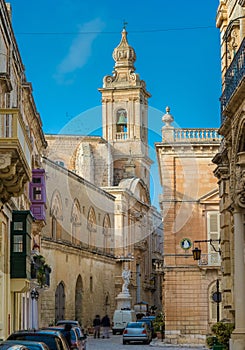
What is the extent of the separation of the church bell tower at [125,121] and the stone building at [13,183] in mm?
44681

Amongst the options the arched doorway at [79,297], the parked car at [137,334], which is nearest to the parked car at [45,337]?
the parked car at [137,334]

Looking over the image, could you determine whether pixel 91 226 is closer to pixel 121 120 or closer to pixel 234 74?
pixel 121 120

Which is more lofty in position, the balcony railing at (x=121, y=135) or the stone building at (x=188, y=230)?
the balcony railing at (x=121, y=135)

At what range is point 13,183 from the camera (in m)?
19.2

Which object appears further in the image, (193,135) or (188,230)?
(193,135)

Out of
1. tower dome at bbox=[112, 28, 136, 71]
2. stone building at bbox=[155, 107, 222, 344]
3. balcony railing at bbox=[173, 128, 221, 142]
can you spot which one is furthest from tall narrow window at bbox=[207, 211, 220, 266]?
tower dome at bbox=[112, 28, 136, 71]

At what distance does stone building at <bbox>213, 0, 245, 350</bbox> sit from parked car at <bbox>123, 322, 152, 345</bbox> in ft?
49.9

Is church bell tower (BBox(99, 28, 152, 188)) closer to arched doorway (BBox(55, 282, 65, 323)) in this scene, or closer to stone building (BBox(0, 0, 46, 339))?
arched doorway (BBox(55, 282, 65, 323))

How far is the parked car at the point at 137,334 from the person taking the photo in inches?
1577

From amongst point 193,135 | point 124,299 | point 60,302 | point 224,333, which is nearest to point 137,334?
point 193,135

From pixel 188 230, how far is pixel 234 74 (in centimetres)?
1915

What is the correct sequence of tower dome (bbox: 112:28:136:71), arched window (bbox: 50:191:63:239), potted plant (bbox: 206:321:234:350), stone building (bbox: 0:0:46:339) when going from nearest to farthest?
stone building (bbox: 0:0:46:339) → potted plant (bbox: 206:321:234:350) → arched window (bbox: 50:191:63:239) → tower dome (bbox: 112:28:136:71)

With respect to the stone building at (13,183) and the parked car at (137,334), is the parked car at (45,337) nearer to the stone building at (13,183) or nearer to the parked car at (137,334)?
the stone building at (13,183)

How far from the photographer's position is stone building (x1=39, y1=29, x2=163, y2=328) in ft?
171
